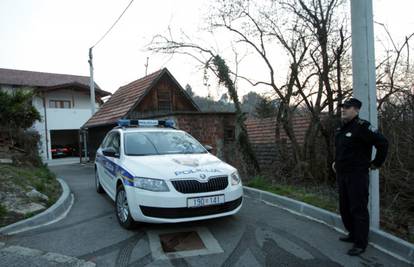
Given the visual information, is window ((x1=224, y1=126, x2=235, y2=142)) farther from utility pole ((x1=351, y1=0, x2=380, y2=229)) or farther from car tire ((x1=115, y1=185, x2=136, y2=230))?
utility pole ((x1=351, y1=0, x2=380, y2=229))

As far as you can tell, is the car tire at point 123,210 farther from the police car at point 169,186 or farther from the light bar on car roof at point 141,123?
the light bar on car roof at point 141,123

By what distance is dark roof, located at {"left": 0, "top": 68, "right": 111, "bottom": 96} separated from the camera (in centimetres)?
2433

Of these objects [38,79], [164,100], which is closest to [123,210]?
[164,100]

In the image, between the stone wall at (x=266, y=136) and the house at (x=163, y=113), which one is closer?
the stone wall at (x=266, y=136)

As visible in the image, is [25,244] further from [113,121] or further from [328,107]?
[113,121]

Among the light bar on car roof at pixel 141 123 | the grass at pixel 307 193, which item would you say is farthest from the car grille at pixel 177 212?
the light bar on car roof at pixel 141 123

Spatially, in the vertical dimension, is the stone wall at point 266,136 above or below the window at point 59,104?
below

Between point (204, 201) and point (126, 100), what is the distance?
13.1 m

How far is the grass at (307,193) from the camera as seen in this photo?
5.36 m

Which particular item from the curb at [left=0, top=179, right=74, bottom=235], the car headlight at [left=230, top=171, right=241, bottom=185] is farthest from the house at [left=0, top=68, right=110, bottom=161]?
the car headlight at [left=230, top=171, right=241, bottom=185]

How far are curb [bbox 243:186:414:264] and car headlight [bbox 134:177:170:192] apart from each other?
8.81ft

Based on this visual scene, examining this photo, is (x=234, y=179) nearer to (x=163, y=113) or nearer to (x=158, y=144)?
(x=158, y=144)

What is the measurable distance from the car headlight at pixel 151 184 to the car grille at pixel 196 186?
14cm

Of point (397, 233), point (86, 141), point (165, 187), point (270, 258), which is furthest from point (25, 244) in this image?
point (86, 141)
